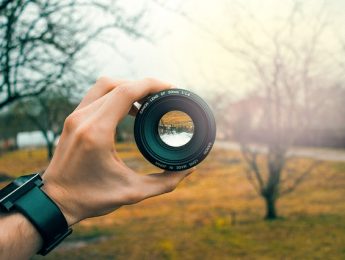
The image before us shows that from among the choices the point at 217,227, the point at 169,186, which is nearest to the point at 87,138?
the point at 169,186

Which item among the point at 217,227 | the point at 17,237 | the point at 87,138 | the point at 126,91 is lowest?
the point at 217,227

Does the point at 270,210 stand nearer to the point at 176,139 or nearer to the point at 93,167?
the point at 176,139

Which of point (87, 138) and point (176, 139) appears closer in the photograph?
point (87, 138)

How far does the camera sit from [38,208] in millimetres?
976

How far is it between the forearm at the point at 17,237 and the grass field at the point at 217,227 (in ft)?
9.13

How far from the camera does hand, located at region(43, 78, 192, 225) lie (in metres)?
1.00

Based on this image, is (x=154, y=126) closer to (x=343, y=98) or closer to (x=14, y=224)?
(x=14, y=224)

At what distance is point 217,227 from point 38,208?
8402 mm

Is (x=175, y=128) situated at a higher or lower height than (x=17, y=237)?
higher

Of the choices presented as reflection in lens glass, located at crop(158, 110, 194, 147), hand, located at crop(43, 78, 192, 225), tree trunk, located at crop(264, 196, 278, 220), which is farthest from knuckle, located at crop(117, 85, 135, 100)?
tree trunk, located at crop(264, 196, 278, 220)

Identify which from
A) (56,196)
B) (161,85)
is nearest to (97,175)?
(56,196)

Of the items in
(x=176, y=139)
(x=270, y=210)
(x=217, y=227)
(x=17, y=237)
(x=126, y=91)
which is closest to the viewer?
(x=17, y=237)

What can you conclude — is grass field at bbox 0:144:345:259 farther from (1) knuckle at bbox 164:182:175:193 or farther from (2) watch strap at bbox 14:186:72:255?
(2) watch strap at bbox 14:186:72:255

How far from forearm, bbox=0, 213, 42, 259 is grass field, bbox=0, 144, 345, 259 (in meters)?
2.78
